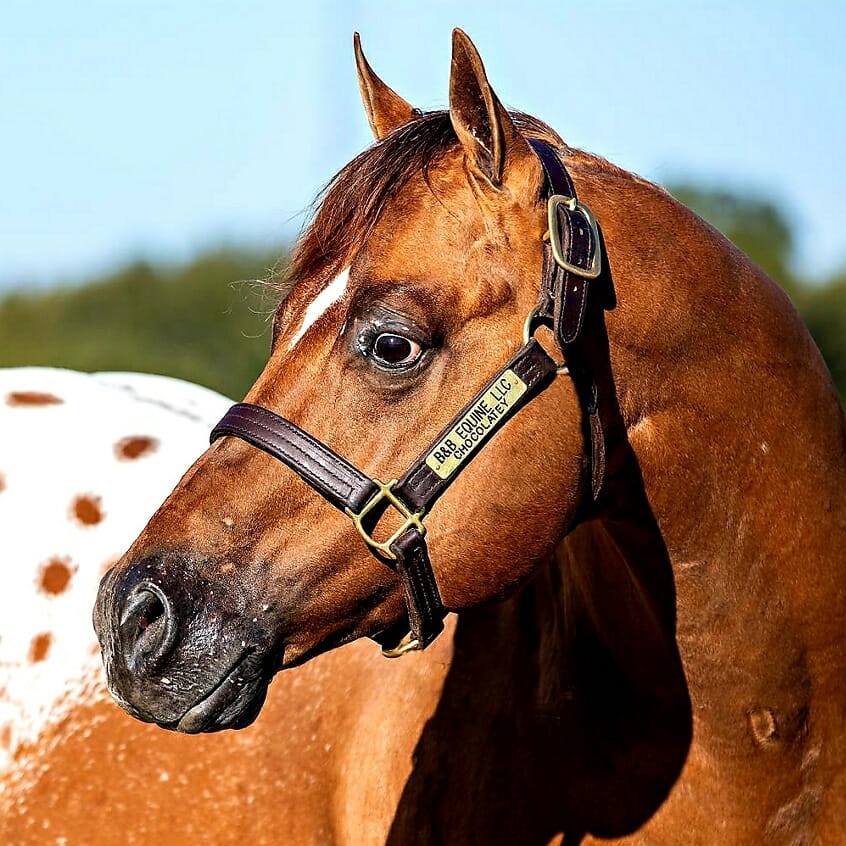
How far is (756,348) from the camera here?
2768 millimetres

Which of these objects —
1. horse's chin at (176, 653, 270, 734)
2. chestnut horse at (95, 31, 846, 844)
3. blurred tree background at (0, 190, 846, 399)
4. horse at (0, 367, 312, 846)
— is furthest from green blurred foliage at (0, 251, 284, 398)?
horse's chin at (176, 653, 270, 734)

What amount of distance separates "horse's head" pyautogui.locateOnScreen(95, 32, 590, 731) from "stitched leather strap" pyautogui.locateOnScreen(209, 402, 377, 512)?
1.2 inches

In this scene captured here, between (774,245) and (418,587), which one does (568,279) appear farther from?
(774,245)

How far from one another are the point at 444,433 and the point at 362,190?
1.76 feet

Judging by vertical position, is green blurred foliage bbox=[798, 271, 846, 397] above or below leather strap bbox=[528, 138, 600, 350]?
below

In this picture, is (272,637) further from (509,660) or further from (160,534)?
(509,660)

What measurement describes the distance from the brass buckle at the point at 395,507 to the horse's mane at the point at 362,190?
1.57ft

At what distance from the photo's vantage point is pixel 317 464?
247cm

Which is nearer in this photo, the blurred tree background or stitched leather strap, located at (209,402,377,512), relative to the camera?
stitched leather strap, located at (209,402,377,512)

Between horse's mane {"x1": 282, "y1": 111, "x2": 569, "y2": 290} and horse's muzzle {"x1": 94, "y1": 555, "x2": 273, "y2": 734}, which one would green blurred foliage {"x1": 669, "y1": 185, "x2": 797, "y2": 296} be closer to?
horse's mane {"x1": 282, "y1": 111, "x2": 569, "y2": 290}

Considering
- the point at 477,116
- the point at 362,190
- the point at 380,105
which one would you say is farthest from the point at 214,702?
the point at 380,105

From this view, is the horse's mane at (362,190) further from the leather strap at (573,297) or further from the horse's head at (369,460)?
the leather strap at (573,297)

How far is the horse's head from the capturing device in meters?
2.46

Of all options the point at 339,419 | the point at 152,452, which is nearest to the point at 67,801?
the point at 152,452
